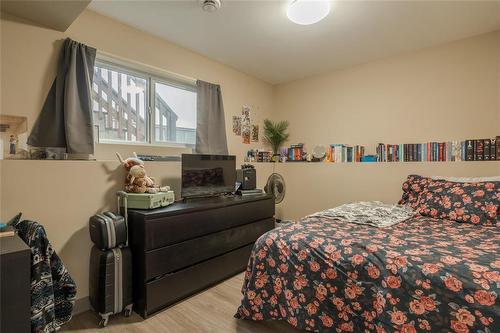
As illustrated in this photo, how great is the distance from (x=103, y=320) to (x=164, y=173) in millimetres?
1262

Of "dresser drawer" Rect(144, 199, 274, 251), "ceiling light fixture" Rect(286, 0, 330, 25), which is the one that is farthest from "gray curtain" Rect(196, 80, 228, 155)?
"ceiling light fixture" Rect(286, 0, 330, 25)

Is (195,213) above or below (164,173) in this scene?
below

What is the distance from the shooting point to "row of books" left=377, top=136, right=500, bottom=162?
2.51 m

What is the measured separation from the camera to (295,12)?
2033mm

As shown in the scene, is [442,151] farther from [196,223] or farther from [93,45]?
[93,45]

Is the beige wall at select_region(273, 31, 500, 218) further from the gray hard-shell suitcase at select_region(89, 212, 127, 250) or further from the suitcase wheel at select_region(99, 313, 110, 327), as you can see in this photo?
the suitcase wheel at select_region(99, 313, 110, 327)

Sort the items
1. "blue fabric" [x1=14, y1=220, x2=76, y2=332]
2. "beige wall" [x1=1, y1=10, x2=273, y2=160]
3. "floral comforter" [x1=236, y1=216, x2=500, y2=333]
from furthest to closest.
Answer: "beige wall" [x1=1, y1=10, x2=273, y2=160] < "blue fabric" [x1=14, y1=220, x2=76, y2=332] < "floral comforter" [x1=236, y1=216, x2=500, y2=333]

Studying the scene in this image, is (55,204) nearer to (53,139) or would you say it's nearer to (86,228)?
(86,228)

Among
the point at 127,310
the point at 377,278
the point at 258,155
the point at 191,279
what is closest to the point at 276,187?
the point at 258,155

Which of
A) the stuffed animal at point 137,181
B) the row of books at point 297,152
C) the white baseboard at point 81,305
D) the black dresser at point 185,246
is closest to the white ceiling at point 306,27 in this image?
the row of books at point 297,152

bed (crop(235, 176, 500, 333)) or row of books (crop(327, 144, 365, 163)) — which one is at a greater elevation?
row of books (crop(327, 144, 365, 163))

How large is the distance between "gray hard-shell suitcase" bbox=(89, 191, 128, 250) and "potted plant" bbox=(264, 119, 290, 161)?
8.46ft

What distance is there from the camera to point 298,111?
157 inches

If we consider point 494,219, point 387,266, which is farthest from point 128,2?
point 494,219
